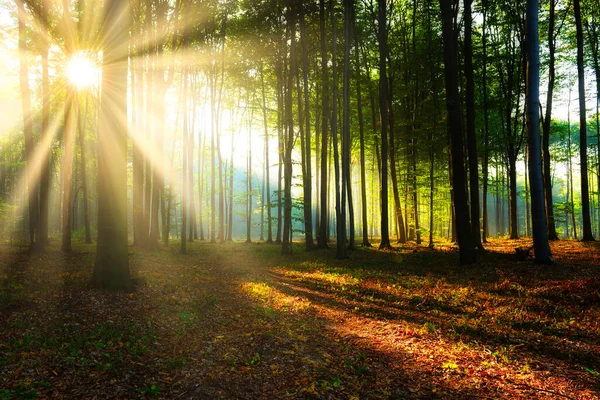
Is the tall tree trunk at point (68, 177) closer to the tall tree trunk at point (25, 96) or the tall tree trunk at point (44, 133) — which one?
the tall tree trunk at point (44, 133)

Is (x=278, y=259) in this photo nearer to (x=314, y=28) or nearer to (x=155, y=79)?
(x=155, y=79)

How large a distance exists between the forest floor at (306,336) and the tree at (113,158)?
80 centimetres

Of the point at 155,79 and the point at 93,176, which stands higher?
the point at 155,79

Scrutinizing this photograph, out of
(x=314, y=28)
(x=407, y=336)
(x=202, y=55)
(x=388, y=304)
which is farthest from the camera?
Result: (x=202, y=55)

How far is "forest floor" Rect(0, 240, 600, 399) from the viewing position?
4.51 m

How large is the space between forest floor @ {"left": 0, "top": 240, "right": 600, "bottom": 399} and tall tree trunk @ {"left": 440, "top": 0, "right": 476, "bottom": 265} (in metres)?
1.74

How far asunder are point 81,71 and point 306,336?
18.2 meters

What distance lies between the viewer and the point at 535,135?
35.6ft

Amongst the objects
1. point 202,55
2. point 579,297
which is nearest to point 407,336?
point 579,297

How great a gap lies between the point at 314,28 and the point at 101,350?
21.6 meters

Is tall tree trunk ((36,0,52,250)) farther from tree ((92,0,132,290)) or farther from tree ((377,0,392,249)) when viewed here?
tree ((377,0,392,249))

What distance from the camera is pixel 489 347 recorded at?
5668 mm

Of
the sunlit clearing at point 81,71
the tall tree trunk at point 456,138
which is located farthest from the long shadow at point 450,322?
the sunlit clearing at point 81,71

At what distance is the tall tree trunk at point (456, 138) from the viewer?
40.4ft
